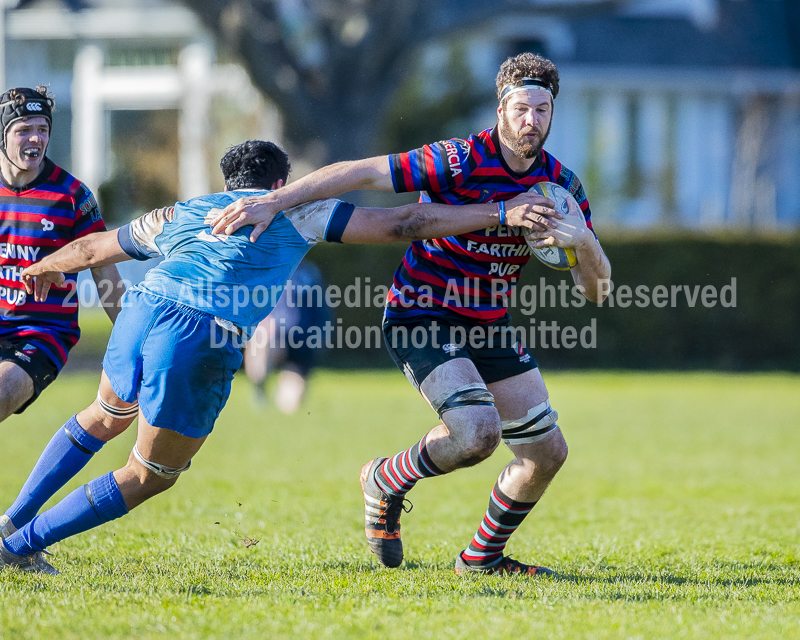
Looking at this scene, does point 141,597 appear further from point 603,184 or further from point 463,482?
point 603,184

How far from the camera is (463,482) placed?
8273 millimetres

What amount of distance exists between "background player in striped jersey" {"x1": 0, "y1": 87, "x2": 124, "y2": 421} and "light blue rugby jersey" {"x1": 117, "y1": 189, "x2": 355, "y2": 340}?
0.65 meters

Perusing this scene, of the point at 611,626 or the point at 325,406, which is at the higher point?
the point at 611,626

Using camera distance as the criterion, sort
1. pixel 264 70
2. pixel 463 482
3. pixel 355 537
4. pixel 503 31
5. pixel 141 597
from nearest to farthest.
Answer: pixel 141 597 < pixel 355 537 < pixel 463 482 < pixel 264 70 < pixel 503 31

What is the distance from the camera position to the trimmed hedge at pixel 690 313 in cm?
1770

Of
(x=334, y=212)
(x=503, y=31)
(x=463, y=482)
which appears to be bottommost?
(x=463, y=482)

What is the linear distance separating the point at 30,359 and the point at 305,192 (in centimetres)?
166

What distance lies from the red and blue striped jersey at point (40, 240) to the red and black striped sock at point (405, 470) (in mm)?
1750

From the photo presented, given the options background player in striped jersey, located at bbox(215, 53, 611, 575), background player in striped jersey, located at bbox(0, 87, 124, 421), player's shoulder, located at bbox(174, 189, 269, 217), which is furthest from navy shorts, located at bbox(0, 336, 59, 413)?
background player in striped jersey, located at bbox(215, 53, 611, 575)

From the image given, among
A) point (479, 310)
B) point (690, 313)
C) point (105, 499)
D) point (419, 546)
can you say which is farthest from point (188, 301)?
point (690, 313)

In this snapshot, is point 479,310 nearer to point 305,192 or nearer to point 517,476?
point 517,476

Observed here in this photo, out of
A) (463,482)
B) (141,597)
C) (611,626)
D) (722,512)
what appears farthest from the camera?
(463,482)

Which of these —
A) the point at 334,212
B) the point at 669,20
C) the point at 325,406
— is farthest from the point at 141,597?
the point at 669,20

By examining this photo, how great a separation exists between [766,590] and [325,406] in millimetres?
8723
